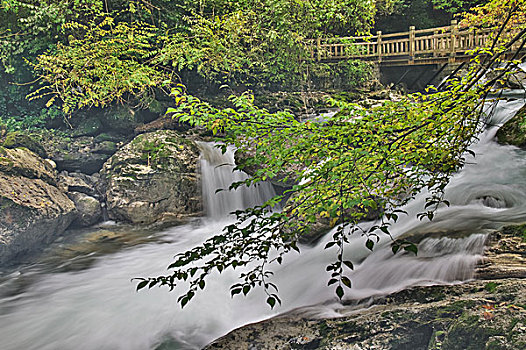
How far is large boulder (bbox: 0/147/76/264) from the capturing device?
4.97 m

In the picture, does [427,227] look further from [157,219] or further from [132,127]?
[132,127]

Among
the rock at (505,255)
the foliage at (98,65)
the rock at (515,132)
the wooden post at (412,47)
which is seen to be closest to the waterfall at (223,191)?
the foliage at (98,65)

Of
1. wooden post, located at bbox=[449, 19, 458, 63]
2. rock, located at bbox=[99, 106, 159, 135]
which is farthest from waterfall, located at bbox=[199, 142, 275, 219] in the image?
wooden post, located at bbox=[449, 19, 458, 63]

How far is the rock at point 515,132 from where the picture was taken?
4359mm

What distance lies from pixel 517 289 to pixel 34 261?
5200 millimetres

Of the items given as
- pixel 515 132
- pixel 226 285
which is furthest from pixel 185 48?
pixel 515 132

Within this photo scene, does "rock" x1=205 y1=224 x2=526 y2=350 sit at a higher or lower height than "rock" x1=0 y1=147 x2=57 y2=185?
lower

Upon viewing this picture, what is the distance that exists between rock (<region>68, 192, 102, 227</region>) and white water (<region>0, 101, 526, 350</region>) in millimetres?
1427

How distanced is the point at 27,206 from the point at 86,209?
45.6 inches

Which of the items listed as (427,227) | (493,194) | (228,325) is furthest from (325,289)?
(493,194)

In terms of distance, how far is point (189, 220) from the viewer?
6156 mm

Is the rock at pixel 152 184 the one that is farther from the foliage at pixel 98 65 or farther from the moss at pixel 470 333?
the moss at pixel 470 333

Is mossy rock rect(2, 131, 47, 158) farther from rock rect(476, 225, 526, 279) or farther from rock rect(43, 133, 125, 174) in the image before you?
rock rect(476, 225, 526, 279)

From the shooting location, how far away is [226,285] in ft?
12.8
